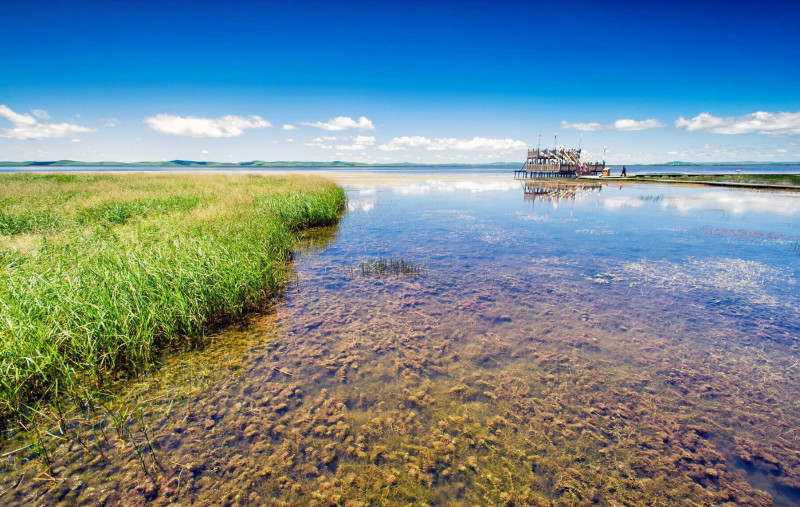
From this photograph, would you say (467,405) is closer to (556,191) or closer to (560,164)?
(556,191)

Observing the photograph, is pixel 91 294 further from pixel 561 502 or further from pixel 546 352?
pixel 546 352

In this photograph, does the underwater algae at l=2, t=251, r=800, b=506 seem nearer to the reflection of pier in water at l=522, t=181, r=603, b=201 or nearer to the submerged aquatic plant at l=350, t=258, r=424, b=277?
the submerged aquatic plant at l=350, t=258, r=424, b=277

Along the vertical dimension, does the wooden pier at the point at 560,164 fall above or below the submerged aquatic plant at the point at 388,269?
above

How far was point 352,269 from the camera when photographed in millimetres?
10781

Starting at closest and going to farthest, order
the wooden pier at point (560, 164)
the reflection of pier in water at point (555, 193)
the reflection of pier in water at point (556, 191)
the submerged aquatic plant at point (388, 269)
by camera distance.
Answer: the submerged aquatic plant at point (388, 269) < the reflection of pier in water at point (555, 193) < the reflection of pier in water at point (556, 191) < the wooden pier at point (560, 164)

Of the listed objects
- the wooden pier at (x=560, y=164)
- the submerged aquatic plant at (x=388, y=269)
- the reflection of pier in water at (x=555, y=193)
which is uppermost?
the wooden pier at (x=560, y=164)

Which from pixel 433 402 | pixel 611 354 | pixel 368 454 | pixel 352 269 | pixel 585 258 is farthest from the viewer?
pixel 585 258

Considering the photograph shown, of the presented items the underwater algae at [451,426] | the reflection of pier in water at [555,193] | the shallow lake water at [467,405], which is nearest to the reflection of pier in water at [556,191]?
the reflection of pier in water at [555,193]

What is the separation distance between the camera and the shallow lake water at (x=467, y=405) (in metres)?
3.47

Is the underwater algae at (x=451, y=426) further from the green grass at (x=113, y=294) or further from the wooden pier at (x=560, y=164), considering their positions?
the wooden pier at (x=560, y=164)

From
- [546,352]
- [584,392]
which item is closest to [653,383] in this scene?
[584,392]

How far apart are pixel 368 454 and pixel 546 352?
12.2ft

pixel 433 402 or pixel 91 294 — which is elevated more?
pixel 91 294

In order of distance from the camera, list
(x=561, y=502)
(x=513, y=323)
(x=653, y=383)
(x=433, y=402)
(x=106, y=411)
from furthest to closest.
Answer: (x=513, y=323) < (x=653, y=383) < (x=433, y=402) < (x=106, y=411) < (x=561, y=502)
